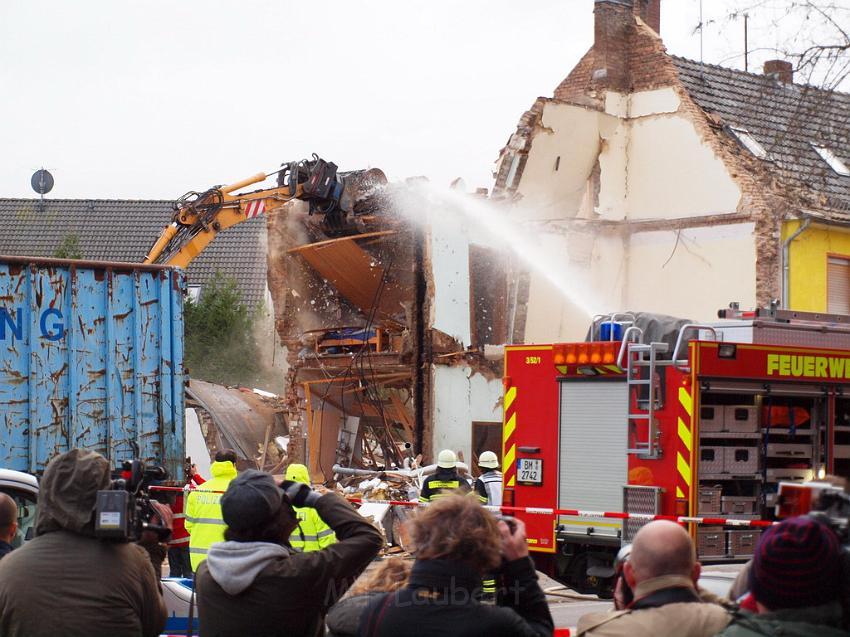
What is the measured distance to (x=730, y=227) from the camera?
21.5m

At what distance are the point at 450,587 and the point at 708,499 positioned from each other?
237 inches

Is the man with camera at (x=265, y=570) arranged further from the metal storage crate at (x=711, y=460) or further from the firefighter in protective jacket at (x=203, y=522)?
the metal storage crate at (x=711, y=460)

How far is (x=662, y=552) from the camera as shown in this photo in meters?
3.44

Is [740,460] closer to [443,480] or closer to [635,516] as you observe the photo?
[635,516]

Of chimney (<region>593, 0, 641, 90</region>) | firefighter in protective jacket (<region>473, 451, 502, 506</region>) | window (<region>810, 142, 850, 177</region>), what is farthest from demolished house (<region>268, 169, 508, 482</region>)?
firefighter in protective jacket (<region>473, 451, 502, 506</region>)

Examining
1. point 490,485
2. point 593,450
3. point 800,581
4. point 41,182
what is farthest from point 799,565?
point 41,182

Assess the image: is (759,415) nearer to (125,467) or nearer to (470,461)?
(125,467)

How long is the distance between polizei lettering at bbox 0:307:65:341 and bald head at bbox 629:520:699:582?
8711 mm

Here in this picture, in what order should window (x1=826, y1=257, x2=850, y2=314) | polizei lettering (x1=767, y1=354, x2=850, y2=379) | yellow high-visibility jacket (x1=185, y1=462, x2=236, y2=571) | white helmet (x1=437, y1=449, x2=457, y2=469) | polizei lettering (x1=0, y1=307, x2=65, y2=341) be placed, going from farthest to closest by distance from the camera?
window (x1=826, y1=257, x2=850, y2=314), polizei lettering (x1=0, y1=307, x2=65, y2=341), white helmet (x1=437, y1=449, x2=457, y2=469), polizei lettering (x1=767, y1=354, x2=850, y2=379), yellow high-visibility jacket (x1=185, y1=462, x2=236, y2=571)

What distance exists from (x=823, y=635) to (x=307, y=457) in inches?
720

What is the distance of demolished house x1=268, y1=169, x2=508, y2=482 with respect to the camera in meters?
Answer: 19.7

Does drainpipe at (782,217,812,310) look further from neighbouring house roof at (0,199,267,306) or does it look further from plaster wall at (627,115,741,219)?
neighbouring house roof at (0,199,267,306)

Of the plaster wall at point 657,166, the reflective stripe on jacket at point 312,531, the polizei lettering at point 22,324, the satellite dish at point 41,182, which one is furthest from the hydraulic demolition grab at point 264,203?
the satellite dish at point 41,182

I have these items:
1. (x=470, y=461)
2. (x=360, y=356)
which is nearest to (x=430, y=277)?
(x=360, y=356)
